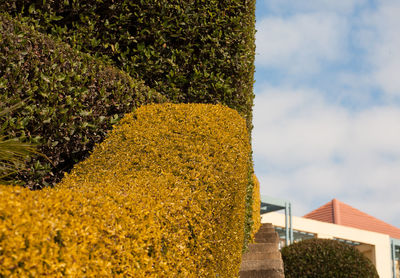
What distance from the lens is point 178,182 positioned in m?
3.51

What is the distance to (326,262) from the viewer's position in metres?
11.3

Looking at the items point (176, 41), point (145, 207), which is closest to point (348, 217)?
point (176, 41)

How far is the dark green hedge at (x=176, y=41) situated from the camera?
6.44m

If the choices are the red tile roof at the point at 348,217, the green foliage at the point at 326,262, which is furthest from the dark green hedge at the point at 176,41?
the red tile roof at the point at 348,217

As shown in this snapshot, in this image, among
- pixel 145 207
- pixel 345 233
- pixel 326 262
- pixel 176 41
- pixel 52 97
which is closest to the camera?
pixel 145 207

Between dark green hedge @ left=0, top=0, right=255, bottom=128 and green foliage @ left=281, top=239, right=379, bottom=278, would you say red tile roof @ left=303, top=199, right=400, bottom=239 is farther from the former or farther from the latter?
dark green hedge @ left=0, top=0, right=255, bottom=128

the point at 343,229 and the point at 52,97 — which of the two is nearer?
the point at 52,97

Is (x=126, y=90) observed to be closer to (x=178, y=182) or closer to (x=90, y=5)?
(x=90, y=5)

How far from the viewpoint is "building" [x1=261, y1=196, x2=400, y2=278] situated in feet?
80.0

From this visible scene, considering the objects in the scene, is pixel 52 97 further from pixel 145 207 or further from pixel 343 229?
pixel 343 229

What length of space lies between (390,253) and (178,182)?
27.8 m

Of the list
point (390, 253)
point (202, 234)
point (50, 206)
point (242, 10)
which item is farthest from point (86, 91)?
point (390, 253)

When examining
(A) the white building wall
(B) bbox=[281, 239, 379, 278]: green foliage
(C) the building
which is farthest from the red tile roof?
(B) bbox=[281, 239, 379, 278]: green foliage

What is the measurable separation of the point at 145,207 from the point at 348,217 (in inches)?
1214
